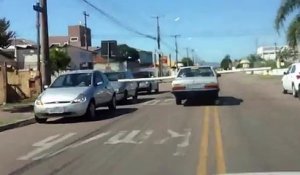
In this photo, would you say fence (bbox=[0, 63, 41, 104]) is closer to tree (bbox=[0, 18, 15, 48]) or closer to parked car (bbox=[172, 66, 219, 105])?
tree (bbox=[0, 18, 15, 48])

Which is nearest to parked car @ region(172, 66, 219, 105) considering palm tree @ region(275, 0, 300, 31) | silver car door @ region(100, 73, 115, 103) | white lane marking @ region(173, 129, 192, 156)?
silver car door @ region(100, 73, 115, 103)

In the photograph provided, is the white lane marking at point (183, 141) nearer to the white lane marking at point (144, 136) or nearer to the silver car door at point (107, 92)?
the white lane marking at point (144, 136)

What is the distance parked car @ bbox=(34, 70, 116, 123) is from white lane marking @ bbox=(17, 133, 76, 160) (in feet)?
10.4

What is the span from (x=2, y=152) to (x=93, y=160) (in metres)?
2.50

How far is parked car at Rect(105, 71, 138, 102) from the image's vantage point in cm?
2584

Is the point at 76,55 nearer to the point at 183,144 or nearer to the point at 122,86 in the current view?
the point at 122,86

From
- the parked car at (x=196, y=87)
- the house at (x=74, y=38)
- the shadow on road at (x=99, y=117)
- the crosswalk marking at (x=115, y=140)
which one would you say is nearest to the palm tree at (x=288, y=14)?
the parked car at (x=196, y=87)

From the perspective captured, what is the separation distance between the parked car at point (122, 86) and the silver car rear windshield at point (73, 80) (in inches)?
221

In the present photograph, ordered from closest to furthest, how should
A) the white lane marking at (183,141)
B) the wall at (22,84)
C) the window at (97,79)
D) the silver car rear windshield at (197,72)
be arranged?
the white lane marking at (183,141) → the window at (97,79) → the silver car rear windshield at (197,72) → the wall at (22,84)

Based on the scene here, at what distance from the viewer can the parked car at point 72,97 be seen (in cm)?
1766

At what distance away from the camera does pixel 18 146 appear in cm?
1263

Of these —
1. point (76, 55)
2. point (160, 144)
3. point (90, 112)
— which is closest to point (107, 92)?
point (90, 112)

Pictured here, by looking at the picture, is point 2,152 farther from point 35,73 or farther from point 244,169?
point 35,73

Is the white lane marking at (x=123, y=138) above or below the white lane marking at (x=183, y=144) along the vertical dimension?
below
